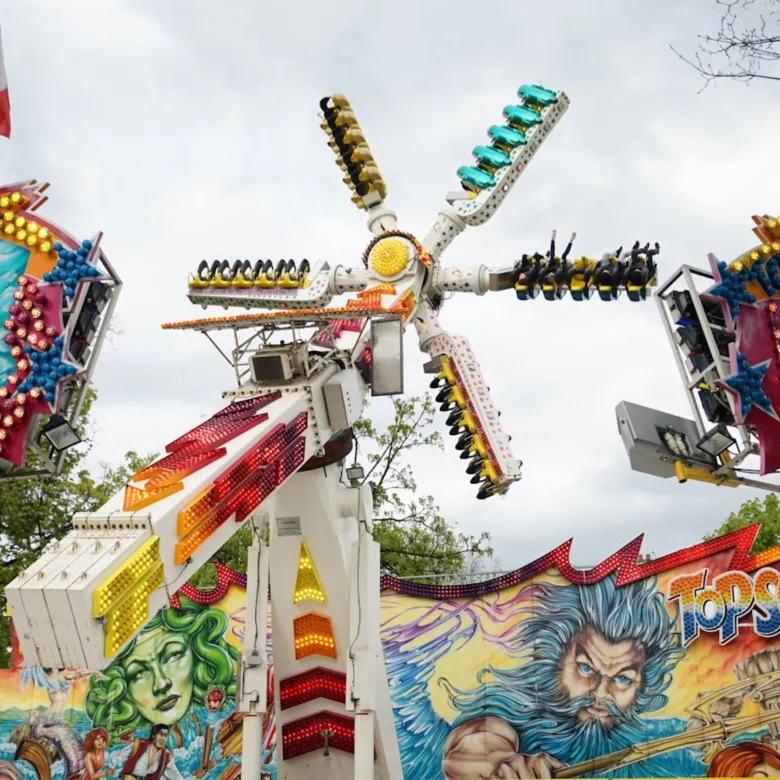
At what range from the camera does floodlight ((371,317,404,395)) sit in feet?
40.1

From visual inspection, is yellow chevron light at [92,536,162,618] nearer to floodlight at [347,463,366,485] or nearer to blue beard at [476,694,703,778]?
floodlight at [347,463,366,485]

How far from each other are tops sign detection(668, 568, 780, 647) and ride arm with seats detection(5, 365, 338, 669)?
823 cm

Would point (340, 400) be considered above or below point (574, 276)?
below

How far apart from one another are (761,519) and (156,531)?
87.0ft

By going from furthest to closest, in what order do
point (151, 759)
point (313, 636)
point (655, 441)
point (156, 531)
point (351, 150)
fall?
1. point (151, 759)
2. point (351, 150)
3. point (655, 441)
4. point (313, 636)
5. point (156, 531)

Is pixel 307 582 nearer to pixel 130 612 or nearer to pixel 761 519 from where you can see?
pixel 130 612

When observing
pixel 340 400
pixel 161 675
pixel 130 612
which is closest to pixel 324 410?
pixel 340 400

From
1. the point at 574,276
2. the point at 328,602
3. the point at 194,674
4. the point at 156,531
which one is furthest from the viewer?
the point at 194,674

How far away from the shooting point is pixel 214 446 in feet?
33.5

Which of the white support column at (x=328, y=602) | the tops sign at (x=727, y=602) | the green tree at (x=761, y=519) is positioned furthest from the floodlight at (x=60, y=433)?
the green tree at (x=761, y=519)

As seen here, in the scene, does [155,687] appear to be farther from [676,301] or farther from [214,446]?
[676,301]

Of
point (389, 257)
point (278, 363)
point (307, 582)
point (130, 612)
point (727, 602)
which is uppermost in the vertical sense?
point (389, 257)

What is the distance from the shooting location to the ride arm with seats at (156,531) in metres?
7.86

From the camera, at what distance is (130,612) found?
826 cm
